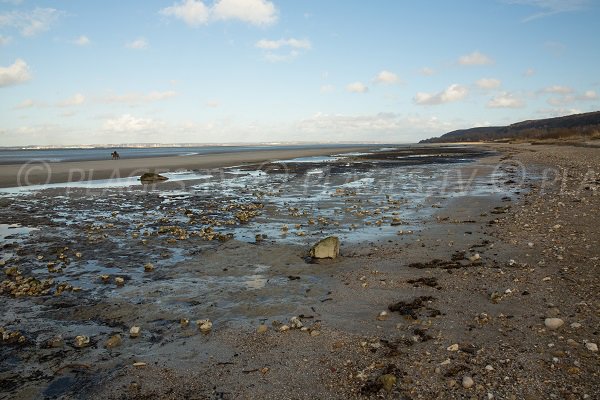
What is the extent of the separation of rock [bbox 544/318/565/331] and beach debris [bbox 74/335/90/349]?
23.8 ft

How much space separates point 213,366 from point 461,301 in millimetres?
4669

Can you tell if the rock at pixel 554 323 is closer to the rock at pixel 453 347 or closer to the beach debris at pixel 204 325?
the rock at pixel 453 347

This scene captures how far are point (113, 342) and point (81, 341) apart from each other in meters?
0.51

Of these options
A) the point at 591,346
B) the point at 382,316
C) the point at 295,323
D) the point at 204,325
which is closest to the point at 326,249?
the point at 382,316

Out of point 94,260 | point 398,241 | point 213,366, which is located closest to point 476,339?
point 213,366

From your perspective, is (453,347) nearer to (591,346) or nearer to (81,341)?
(591,346)

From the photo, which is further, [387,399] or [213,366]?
[213,366]

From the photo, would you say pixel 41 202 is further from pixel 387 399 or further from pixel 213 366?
pixel 387 399

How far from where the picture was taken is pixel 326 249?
1098cm

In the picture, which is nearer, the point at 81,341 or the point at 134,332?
the point at 81,341

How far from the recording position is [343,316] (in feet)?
24.0

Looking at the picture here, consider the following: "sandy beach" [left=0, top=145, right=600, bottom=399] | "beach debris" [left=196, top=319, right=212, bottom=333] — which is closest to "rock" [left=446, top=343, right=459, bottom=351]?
"sandy beach" [left=0, top=145, right=600, bottom=399]

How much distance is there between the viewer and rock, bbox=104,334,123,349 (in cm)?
647

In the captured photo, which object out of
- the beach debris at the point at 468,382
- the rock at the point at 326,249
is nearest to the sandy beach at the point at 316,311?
the beach debris at the point at 468,382
